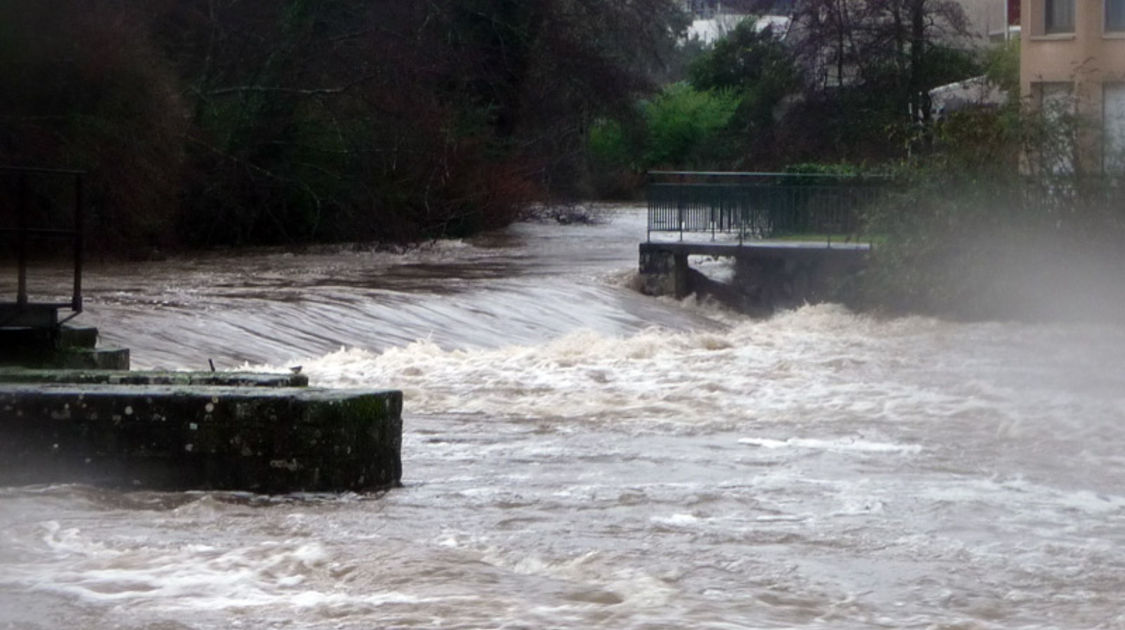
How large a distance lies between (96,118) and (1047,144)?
579 inches

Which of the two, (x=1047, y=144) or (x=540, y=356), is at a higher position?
(x=1047, y=144)

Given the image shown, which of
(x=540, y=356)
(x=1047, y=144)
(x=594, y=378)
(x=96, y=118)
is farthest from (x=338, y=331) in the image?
(x=1047, y=144)

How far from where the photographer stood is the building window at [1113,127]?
1005 inches

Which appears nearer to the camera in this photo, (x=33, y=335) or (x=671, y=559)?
(x=671, y=559)

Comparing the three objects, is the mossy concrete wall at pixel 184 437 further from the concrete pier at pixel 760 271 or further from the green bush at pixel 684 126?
the green bush at pixel 684 126

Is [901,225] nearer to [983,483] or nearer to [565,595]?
[983,483]

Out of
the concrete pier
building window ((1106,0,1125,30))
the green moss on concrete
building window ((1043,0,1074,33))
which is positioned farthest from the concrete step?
building window ((1043,0,1074,33))

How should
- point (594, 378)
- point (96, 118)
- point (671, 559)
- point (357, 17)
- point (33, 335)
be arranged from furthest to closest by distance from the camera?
point (357, 17), point (96, 118), point (594, 378), point (33, 335), point (671, 559)

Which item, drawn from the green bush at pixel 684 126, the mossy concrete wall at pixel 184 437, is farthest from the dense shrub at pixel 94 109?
the green bush at pixel 684 126

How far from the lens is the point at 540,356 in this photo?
18547 millimetres

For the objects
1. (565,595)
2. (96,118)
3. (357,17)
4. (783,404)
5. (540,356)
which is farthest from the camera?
(357,17)

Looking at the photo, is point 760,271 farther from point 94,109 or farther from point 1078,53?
point 94,109

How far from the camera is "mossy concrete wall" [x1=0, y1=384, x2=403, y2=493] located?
9875 millimetres

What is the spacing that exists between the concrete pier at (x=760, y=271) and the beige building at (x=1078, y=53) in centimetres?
409
